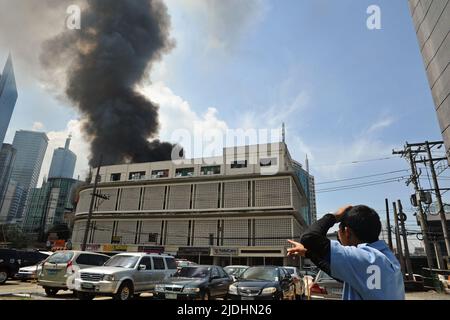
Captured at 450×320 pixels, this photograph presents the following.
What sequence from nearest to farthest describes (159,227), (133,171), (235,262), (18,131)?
(235,262)
(159,227)
(133,171)
(18,131)

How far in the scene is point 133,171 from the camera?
190 ft

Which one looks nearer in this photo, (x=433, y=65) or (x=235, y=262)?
(x=433, y=65)

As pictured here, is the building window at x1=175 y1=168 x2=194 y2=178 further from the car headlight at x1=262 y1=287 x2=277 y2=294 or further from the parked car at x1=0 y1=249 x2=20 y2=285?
the car headlight at x1=262 y1=287 x2=277 y2=294

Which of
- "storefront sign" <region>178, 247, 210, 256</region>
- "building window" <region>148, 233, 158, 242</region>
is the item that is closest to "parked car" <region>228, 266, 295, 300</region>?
"storefront sign" <region>178, 247, 210, 256</region>

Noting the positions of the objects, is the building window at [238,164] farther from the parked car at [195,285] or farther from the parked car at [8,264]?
the parked car at [195,285]

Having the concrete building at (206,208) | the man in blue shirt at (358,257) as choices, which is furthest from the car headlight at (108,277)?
the concrete building at (206,208)

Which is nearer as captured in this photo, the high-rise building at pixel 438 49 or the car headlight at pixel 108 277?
the car headlight at pixel 108 277

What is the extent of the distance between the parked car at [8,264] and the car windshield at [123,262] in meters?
7.06

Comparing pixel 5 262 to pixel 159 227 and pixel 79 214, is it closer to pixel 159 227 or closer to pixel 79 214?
pixel 159 227

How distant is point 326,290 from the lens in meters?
7.74

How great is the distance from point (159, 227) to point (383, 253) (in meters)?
52.5

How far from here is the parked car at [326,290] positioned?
7.57 meters

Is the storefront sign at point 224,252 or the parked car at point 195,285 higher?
the storefront sign at point 224,252
